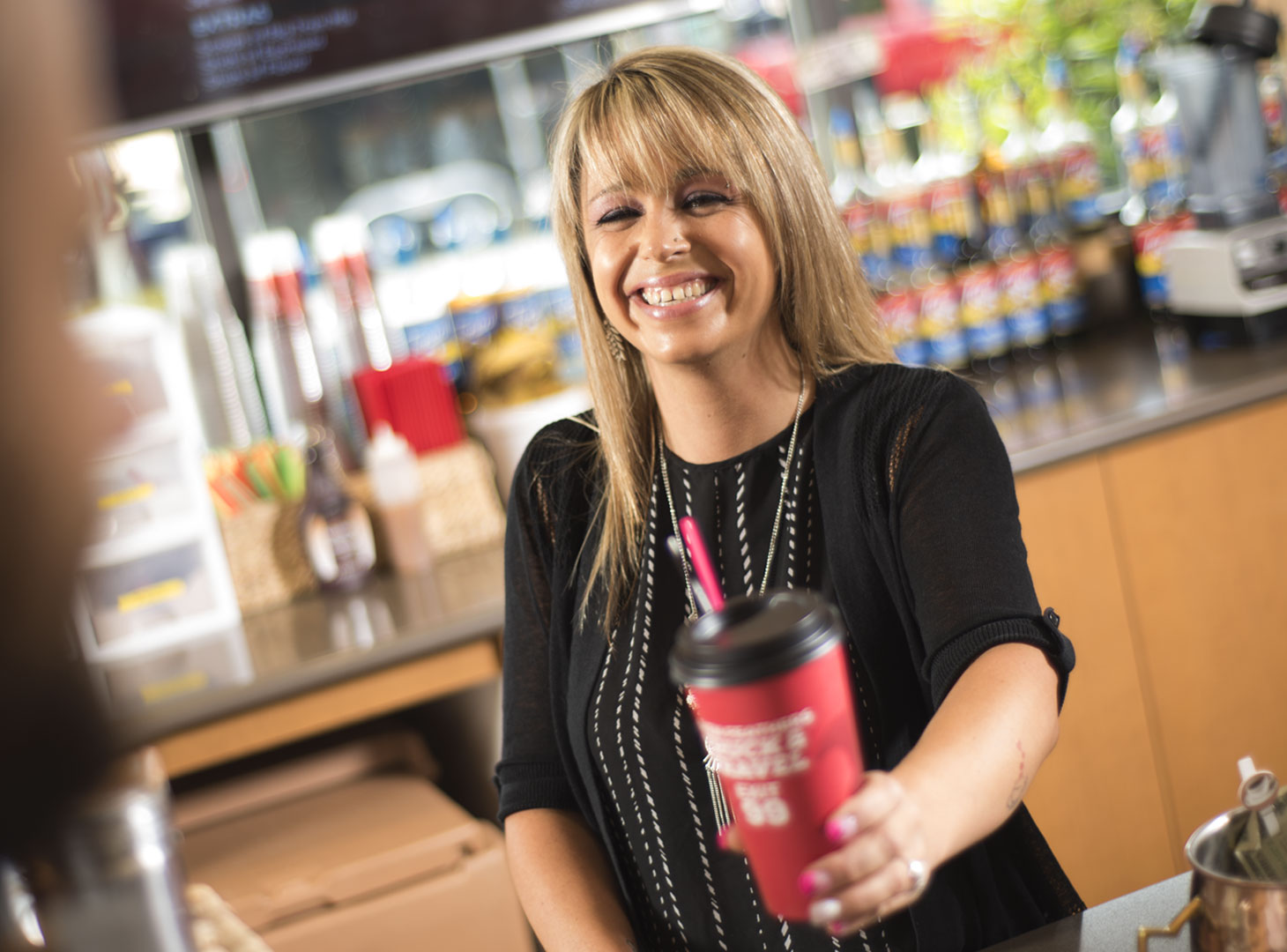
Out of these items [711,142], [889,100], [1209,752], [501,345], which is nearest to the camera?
[711,142]

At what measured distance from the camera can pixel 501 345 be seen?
2340mm

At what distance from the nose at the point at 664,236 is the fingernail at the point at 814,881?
0.65 meters

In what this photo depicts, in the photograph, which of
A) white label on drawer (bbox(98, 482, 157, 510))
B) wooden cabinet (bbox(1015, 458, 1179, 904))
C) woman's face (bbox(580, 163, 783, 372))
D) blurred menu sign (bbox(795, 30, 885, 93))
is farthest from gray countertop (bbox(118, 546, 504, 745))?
blurred menu sign (bbox(795, 30, 885, 93))

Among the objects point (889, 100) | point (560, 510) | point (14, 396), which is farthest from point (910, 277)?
point (14, 396)

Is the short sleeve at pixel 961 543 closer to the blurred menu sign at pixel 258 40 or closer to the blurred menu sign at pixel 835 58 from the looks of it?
the blurred menu sign at pixel 258 40

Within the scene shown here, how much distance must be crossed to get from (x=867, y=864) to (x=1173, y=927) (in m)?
0.23

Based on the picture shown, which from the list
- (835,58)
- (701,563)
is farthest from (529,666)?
(835,58)

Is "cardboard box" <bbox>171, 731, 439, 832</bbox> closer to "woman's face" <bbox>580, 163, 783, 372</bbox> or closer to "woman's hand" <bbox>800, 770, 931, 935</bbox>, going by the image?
"woman's face" <bbox>580, 163, 783, 372</bbox>

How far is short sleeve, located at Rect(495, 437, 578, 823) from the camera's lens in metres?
1.29

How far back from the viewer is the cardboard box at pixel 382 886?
1690mm

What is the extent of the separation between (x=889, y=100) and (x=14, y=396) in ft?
8.69

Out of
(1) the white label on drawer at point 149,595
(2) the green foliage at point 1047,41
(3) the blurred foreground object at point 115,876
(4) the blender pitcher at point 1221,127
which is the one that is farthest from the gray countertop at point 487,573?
(3) the blurred foreground object at point 115,876

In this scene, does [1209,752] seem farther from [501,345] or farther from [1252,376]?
[501,345]

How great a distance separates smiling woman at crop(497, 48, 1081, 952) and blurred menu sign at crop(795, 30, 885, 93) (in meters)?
1.43
